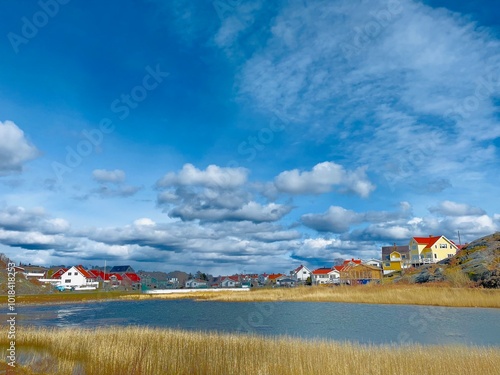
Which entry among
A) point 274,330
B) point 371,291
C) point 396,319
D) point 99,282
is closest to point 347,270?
point 371,291

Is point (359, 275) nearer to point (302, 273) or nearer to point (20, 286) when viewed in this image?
point (302, 273)

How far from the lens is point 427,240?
10694cm

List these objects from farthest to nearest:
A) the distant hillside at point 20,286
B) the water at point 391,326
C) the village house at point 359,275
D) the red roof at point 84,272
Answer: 1. the red roof at point 84,272
2. the village house at point 359,275
3. the distant hillside at point 20,286
4. the water at point 391,326

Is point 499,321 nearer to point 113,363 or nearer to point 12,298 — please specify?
point 113,363

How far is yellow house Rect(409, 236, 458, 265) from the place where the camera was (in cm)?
10262

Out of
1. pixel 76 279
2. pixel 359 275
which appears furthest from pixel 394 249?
pixel 76 279

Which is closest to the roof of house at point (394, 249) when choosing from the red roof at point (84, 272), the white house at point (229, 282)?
the white house at point (229, 282)

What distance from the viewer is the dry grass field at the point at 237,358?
1571cm

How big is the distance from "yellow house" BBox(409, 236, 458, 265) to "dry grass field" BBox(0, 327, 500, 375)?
3608 inches

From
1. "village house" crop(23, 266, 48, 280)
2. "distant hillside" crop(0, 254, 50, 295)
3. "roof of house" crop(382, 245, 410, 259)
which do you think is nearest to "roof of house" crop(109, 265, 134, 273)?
"village house" crop(23, 266, 48, 280)

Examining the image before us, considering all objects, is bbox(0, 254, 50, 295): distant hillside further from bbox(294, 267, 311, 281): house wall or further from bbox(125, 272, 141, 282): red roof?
bbox(294, 267, 311, 281): house wall

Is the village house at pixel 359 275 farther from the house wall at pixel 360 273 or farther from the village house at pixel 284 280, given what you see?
the village house at pixel 284 280

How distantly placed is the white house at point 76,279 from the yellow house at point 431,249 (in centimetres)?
10421

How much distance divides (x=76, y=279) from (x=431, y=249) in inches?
4342
